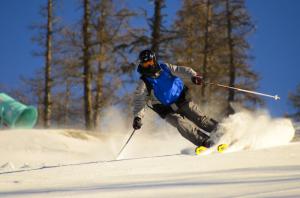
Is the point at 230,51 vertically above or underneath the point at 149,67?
underneath

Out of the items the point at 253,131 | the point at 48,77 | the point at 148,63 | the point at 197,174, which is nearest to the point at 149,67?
the point at 148,63

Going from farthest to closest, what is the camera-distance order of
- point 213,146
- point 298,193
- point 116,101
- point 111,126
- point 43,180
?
point 116,101 → point 111,126 → point 213,146 → point 43,180 → point 298,193

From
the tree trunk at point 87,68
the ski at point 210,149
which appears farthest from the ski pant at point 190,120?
the tree trunk at point 87,68

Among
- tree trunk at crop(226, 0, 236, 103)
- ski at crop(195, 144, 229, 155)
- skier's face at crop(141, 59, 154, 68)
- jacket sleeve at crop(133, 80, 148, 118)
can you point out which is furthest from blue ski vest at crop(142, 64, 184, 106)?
tree trunk at crop(226, 0, 236, 103)

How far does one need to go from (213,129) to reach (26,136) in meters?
8.37

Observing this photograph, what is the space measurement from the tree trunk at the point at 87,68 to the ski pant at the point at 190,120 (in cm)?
A: 1257

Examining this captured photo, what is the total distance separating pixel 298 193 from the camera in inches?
136

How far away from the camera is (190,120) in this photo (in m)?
8.62

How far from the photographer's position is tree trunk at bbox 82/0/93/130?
68.7 ft

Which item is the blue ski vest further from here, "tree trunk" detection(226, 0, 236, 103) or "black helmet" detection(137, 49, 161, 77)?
"tree trunk" detection(226, 0, 236, 103)

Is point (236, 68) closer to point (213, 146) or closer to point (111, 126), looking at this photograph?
point (111, 126)

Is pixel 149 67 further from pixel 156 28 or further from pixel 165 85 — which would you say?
pixel 156 28

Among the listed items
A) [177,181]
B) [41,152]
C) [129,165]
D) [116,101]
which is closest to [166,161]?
[129,165]

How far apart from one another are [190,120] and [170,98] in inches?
24.9
